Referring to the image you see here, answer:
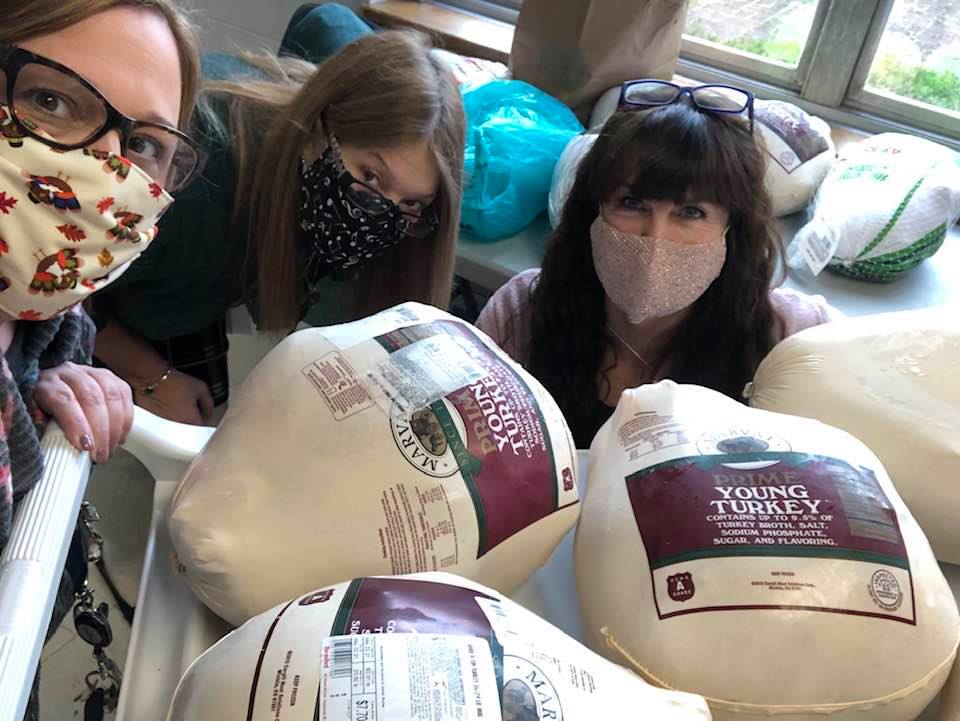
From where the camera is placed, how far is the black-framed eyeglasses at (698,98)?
4.15 feet

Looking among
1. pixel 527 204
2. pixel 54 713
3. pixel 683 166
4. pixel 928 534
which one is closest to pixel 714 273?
pixel 683 166

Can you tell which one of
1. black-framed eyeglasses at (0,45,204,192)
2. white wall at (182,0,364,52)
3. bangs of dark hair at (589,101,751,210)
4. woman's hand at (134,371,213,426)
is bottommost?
woman's hand at (134,371,213,426)

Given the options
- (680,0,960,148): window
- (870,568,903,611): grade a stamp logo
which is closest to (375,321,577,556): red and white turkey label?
(870,568,903,611): grade a stamp logo

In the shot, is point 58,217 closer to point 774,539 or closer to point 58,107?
point 58,107

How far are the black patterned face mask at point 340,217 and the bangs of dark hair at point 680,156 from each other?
1.13 ft

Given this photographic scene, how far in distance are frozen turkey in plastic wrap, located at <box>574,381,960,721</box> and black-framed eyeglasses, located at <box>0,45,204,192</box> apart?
0.53 m

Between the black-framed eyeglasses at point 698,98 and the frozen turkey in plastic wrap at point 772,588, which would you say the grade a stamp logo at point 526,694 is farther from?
the black-framed eyeglasses at point 698,98

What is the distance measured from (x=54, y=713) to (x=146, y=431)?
0.89m

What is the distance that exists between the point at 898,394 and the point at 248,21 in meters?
2.37

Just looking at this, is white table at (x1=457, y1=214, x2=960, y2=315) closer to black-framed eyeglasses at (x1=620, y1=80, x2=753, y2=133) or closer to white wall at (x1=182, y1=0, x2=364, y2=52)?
black-framed eyeglasses at (x1=620, y1=80, x2=753, y2=133)

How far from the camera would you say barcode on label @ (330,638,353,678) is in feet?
1.68

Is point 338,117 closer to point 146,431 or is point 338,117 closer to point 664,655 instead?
point 146,431

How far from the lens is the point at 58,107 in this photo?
69 centimetres

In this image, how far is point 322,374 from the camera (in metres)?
0.73
